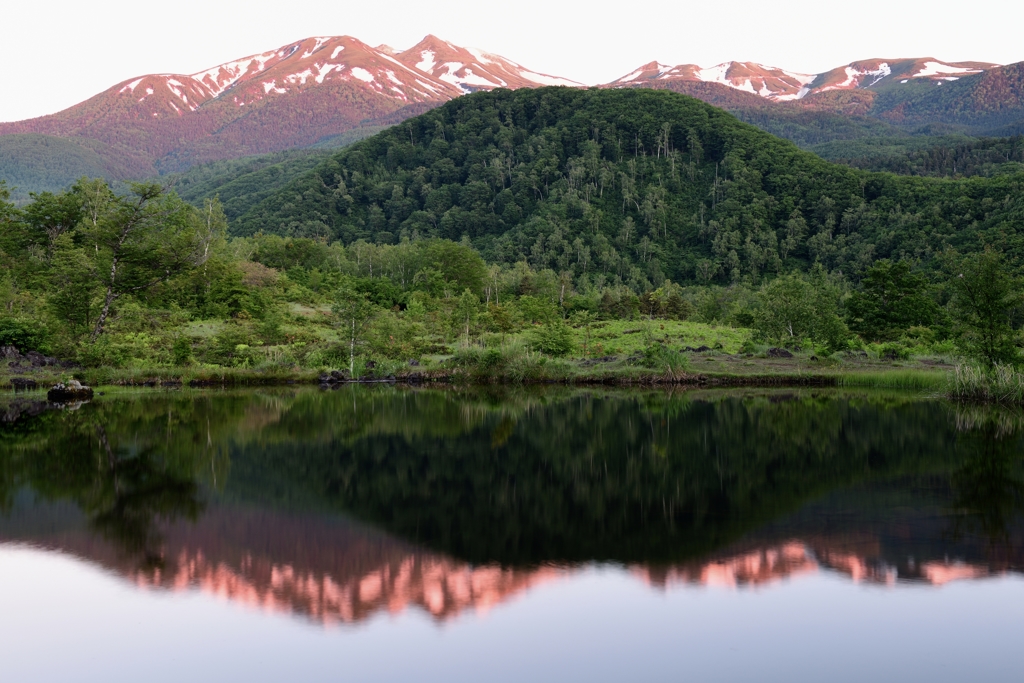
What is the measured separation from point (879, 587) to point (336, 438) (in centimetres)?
1388

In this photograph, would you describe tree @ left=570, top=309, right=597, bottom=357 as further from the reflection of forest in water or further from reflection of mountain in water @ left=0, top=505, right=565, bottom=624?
reflection of mountain in water @ left=0, top=505, right=565, bottom=624

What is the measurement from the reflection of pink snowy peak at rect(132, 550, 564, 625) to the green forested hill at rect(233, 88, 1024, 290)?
96428 millimetres

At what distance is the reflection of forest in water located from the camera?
9.84m

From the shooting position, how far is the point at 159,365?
122 feet

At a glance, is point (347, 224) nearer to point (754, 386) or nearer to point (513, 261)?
point (513, 261)

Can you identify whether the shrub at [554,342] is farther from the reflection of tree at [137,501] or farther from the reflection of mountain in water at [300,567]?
the reflection of mountain in water at [300,567]

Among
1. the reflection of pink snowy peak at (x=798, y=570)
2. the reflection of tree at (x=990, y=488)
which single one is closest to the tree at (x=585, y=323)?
the reflection of tree at (x=990, y=488)

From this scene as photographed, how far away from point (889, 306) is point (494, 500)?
43.3 metres

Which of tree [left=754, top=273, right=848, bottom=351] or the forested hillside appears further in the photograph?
the forested hillside

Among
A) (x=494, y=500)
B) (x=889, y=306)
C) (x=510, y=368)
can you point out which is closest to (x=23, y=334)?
(x=510, y=368)

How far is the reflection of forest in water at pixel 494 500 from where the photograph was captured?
9.84 metres

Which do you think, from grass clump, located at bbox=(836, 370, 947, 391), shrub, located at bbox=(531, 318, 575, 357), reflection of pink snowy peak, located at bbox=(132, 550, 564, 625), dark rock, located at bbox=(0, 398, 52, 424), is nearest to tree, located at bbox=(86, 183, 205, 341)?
dark rock, located at bbox=(0, 398, 52, 424)

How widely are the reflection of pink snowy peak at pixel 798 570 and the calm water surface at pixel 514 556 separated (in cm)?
4

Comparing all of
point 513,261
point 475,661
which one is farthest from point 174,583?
point 513,261
